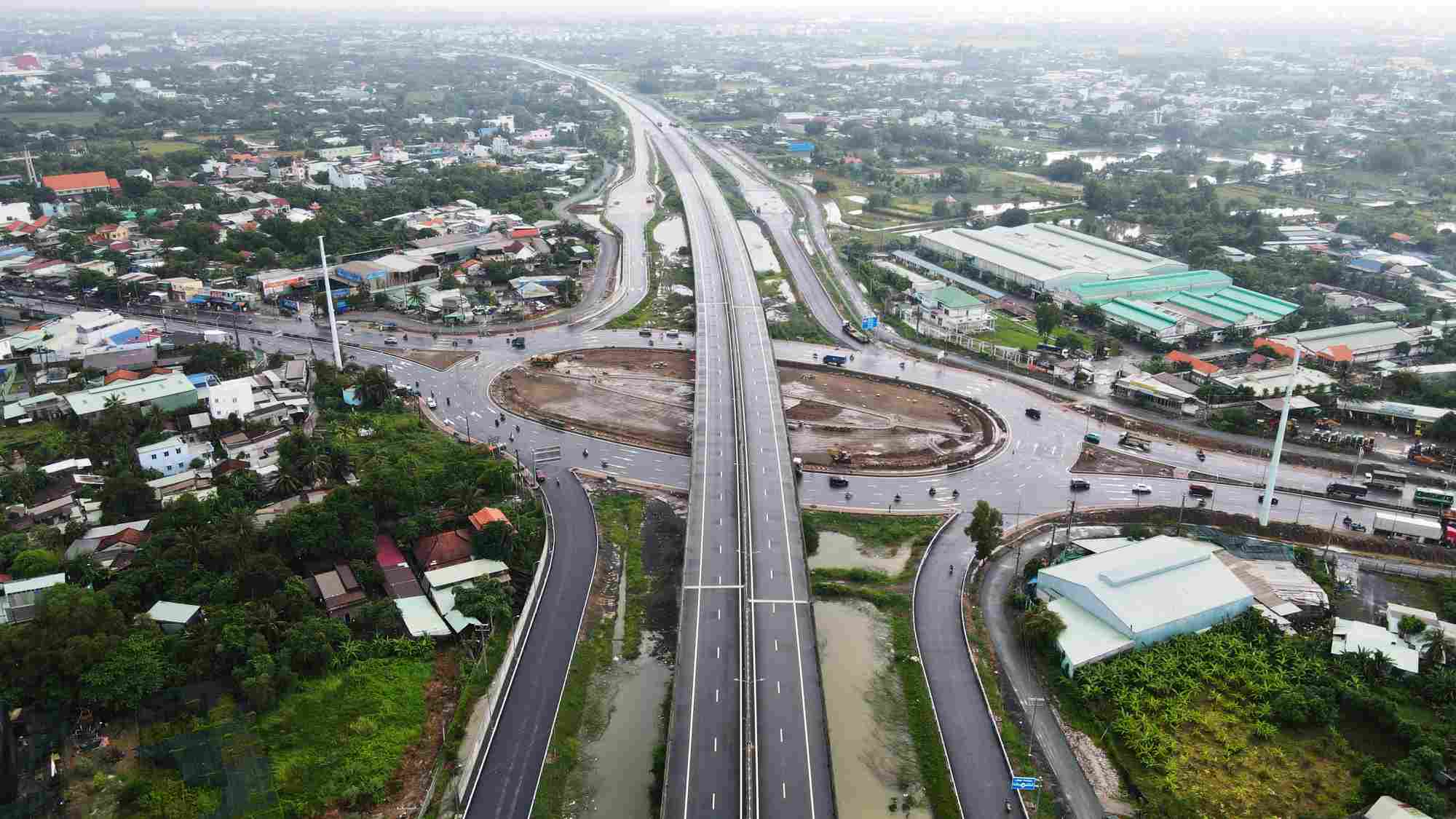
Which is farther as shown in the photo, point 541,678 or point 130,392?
point 130,392

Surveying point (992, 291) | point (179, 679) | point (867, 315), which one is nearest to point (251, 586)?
point (179, 679)

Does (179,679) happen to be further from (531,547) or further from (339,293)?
(339,293)

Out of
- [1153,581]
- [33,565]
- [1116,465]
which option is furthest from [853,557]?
[33,565]

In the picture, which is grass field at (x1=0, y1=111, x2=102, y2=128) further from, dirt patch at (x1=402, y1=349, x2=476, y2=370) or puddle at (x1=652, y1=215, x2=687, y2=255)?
dirt patch at (x1=402, y1=349, x2=476, y2=370)

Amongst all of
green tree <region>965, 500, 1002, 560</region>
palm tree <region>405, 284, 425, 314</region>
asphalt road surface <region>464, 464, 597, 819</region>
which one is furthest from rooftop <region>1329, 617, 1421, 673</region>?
palm tree <region>405, 284, 425, 314</region>

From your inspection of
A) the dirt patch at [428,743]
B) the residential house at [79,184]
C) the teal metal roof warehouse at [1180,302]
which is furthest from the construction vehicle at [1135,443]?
the residential house at [79,184]

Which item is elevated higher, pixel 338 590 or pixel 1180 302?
pixel 1180 302

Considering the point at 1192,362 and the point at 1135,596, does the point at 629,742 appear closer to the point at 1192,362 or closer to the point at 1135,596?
the point at 1135,596
